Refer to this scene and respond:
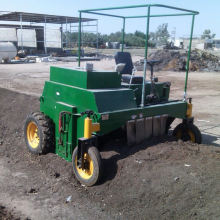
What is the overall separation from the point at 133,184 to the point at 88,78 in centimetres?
171

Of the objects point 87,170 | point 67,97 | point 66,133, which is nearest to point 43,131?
point 66,133

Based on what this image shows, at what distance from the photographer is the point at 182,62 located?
75.3ft

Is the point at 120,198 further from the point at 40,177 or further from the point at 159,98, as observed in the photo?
the point at 159,98

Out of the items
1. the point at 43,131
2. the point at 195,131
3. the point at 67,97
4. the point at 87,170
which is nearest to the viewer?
the point at 87,170

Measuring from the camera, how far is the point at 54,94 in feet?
17.0

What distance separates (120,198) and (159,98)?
2348 mm

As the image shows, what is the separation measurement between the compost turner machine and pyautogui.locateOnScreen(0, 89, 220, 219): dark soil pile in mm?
215

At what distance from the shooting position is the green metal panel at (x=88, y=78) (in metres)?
4.62

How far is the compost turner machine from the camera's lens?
4.30 meters

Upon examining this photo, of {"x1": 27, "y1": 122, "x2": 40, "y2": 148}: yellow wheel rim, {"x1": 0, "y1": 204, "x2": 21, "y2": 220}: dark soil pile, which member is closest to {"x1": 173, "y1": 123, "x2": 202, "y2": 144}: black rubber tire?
{"x1": 27, "y1": 122, "x2": 40, "y2": 148}: yellow wheel rim

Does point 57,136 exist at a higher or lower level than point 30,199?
higher

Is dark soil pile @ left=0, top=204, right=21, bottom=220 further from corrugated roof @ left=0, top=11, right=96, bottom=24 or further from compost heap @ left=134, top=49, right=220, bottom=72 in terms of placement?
corrugated roof @ left=0, top=11, right=96, bottom=24

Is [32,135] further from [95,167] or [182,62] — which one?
[182,62]

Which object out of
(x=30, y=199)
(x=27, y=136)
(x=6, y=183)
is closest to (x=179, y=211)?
(x=30, y=199)
